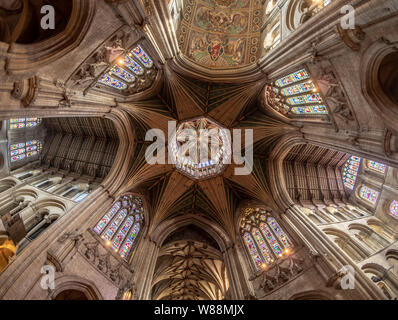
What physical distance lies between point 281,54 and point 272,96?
3.99 meters

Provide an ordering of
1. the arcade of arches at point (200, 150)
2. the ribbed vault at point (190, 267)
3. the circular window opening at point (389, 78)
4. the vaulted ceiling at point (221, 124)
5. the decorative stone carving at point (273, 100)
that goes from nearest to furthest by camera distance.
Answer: the circular window opening at point (389, 78)
the arcade of arches at point (200, 150)
the decorative stone carving at point (273, 100)
the vaulted ceiling at point (221, 124)
the ribbed vault at point (190, 267)

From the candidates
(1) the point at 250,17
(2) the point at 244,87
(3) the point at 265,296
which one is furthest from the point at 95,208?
(1) the point at 250,17

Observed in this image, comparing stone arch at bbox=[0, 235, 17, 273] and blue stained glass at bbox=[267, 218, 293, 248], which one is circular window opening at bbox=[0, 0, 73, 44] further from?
blue stained glass at bbox=[267, 218, 293, 248]

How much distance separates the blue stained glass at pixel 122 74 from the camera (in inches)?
404

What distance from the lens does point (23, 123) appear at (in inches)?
531

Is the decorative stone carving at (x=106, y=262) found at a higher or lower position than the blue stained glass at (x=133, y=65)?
lower

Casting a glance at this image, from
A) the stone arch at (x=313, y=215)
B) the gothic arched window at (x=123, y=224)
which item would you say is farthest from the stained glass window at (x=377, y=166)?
the gothic arched window at (x=123, y=224)

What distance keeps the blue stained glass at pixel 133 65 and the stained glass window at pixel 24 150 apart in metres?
9.85

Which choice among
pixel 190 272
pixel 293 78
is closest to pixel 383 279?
pixel 293 78

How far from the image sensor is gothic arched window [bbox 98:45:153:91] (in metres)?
10.3

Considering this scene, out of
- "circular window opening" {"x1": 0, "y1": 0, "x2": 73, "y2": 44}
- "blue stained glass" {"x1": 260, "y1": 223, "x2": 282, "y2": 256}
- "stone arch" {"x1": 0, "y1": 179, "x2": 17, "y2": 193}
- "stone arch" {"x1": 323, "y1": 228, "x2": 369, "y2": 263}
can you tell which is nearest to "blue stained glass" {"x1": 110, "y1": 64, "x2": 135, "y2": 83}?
"circular window opening" {"x1": 0, "y1": 0, "x2": 73, "y2": 44}

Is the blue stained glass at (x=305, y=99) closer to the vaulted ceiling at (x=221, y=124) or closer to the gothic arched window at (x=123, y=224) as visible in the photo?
the vaulted ceiling at (x=221, y=124)

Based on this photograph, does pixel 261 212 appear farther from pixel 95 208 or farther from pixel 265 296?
pixel 95 208

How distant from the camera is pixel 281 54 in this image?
9.19 meters
